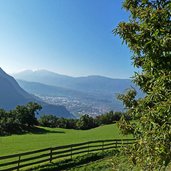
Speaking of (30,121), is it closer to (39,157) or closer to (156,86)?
(39,157)

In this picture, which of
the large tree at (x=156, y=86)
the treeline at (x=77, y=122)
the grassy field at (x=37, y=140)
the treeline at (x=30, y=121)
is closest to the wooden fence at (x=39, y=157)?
the grassy field at (x=37, y=140)

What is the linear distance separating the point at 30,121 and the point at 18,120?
13.8 feet

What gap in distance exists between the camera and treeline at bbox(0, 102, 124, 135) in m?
86.0

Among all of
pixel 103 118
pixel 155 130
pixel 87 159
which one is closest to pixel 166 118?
pixel 155 130


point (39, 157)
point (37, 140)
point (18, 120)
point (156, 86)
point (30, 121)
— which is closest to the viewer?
point (156, 86)

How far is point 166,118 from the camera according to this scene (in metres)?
6.57

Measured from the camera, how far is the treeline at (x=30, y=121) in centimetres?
8600

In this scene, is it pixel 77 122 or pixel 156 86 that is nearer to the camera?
pixel 156 86

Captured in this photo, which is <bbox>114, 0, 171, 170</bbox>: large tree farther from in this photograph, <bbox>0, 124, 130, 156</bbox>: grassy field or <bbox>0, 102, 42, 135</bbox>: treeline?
<bbox>0, 102, 42, 135</bbox>: treeline

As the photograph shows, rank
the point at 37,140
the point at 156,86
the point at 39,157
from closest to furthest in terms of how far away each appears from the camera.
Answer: the point at 156,86
the point at 39,157
the point at 37,140

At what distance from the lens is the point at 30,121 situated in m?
94.2

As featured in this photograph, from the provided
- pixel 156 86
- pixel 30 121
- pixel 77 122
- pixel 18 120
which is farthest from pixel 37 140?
pixel 156 86

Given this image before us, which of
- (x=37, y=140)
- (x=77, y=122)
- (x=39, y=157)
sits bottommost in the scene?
(x=39, y=157)

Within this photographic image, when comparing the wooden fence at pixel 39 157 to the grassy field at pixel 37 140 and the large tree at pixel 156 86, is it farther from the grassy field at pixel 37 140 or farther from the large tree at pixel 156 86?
the large tree at pixel 156 86
